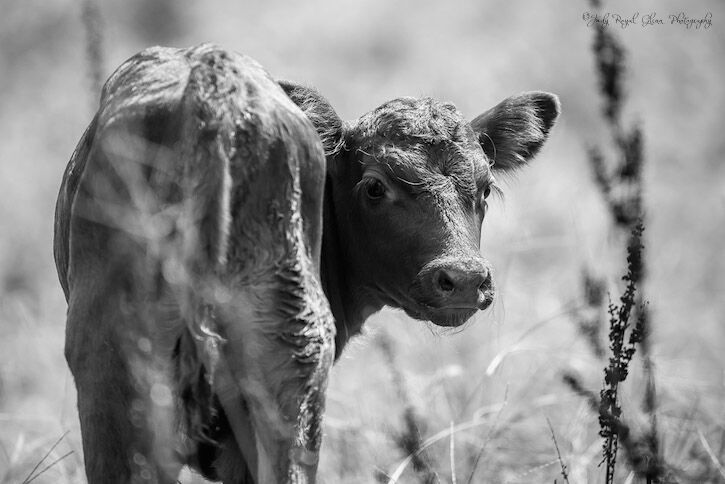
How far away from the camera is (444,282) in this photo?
186 inches

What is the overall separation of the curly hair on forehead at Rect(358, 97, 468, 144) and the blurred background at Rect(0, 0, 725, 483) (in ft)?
2.12

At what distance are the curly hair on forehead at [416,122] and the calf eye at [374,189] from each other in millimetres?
246

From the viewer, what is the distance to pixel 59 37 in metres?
15.0

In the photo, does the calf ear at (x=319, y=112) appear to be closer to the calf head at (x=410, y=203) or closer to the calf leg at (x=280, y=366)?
the calf head at (x=410, y=203)

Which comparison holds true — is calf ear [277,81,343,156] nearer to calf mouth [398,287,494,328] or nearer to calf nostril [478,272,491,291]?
calf mouth [398,287,494,328]

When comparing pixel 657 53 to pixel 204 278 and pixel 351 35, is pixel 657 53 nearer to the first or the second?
pixel 351 35

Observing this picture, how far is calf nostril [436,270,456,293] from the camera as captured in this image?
4699 millimetres

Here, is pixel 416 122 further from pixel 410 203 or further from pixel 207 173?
pixel 207 173

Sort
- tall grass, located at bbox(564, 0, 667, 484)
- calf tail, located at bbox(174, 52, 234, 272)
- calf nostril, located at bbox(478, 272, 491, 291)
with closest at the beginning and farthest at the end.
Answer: calf tail, located at bbox(174, 52, 234, 272), tall grass, located at bbox(564, 0, 667, 484), calf nostril, located at bbox(478, 272, 491, 291)

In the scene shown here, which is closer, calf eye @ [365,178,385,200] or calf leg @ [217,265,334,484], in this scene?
calf leg @ [217,265,334,484]

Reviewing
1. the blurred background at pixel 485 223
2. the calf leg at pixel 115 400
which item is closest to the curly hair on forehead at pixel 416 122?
the blurred background at pixel 485 223

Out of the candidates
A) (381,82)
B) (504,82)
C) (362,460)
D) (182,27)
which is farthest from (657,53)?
(362,460)

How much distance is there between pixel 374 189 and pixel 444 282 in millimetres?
643

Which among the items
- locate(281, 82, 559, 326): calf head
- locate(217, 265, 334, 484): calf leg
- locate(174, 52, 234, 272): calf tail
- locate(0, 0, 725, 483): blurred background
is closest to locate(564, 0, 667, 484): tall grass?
locate(0, 0, 725, 483): blurred background
